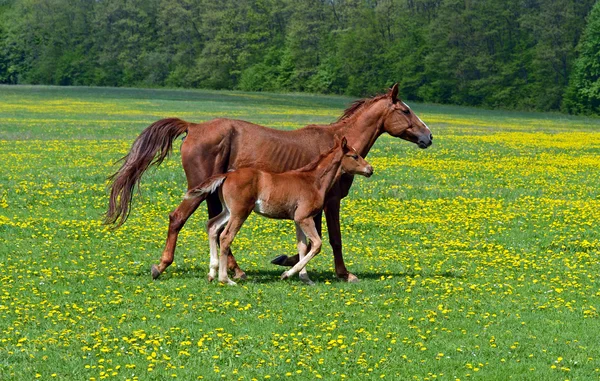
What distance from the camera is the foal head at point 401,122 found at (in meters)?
13.6

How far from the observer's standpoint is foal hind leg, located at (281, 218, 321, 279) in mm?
12227

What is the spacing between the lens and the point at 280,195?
12281 millimetres

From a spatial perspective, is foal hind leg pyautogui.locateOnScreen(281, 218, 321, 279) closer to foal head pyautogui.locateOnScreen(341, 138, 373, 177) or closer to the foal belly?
the foal belly

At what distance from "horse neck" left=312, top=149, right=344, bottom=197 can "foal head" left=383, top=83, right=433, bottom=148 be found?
54.4 inches

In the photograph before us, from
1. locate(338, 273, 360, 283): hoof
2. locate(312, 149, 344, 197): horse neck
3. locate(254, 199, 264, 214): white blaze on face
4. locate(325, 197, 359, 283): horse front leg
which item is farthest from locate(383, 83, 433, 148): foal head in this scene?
locate(254, 199, 264, 214): white blaze on face

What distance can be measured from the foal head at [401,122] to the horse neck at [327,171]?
138 centimetres

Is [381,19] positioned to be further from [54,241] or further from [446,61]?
[54,241]

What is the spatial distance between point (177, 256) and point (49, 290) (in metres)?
3.20

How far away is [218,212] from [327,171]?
202 centimetres

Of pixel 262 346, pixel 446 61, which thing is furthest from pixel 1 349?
pixel 446 61

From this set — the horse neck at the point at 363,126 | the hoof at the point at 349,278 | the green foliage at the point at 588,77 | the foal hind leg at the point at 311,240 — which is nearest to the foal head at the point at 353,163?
the horse neck at the point at 363,126

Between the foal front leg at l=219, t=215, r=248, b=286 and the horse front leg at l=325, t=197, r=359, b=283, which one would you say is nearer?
the foal front leg at l=219, t=215, r=248, b=286

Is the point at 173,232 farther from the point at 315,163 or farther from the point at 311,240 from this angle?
the point at 315,163

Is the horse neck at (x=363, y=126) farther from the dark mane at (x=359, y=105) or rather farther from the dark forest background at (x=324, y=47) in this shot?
the dark forest background at (x=324, y=47)
